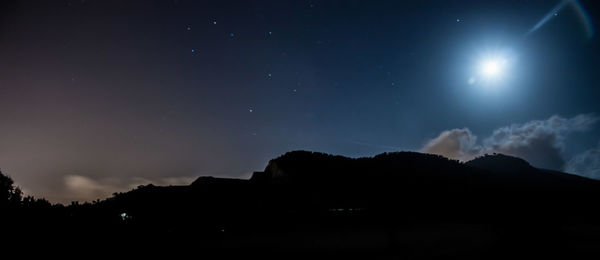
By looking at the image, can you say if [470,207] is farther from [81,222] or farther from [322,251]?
[81,222]

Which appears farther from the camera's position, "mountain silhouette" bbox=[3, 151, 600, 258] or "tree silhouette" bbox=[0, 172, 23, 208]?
"tree silhouette" bbox=[0, 172, 23, 208]

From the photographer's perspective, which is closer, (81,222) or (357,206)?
(81,222)

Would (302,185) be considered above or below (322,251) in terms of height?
above

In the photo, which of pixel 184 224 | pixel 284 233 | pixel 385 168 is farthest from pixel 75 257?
pixel 385 168

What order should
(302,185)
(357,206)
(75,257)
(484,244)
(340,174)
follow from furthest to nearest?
(340,174)
(302,185)
(484,244)
(357,206)
(75,257)

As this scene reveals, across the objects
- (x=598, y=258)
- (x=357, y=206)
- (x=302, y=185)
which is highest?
(x=302, y=185)

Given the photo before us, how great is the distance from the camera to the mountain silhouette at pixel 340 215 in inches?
393

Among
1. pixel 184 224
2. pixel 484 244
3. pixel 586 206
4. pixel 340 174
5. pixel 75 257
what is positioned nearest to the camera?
pixel 75 257

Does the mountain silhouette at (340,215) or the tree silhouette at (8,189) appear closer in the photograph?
the mountain silhouette at (340,215)

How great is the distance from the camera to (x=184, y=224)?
986 cm

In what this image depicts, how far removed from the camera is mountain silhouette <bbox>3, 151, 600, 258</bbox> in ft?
32.8

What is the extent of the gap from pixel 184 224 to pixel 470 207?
1510 cm

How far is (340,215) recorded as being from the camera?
1097 cm

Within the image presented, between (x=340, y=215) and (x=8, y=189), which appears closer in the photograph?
(x=340, y=215)
